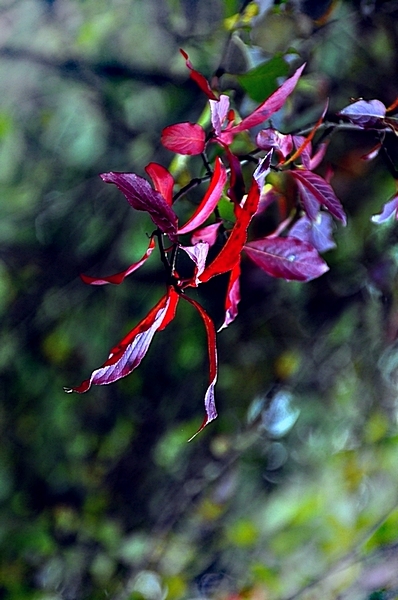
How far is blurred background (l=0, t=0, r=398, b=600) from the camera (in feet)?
2.30

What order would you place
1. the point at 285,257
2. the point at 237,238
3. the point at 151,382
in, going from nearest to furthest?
the point at 237,238 < the point at 285,257 < the point at 151,382

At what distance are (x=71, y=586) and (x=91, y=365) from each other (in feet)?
0.99

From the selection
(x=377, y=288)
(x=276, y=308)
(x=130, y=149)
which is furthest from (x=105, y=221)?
(x=377, y=288)

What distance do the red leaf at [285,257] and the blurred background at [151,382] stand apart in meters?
0.27

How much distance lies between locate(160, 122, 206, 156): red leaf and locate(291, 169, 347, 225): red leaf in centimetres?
7

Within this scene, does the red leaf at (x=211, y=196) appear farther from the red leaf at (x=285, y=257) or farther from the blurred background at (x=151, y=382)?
the blurred background at (x=151, y=382)

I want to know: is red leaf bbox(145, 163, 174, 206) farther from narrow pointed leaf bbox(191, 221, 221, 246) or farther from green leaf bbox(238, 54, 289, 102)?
green leaf bbox(238, 54, 289, 102)

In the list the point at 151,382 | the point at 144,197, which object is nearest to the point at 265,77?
the point at 144,197

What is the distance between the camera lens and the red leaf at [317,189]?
1.26 ft

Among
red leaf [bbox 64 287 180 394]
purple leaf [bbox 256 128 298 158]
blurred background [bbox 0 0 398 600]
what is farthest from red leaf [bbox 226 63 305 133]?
blurred background [bbox 0 0 398 600]

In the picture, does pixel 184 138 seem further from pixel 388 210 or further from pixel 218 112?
pixel 388 210

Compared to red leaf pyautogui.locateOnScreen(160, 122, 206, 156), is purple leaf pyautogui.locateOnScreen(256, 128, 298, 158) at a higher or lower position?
lower

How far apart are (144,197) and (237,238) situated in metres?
0.06

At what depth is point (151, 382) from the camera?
75 centimetres
